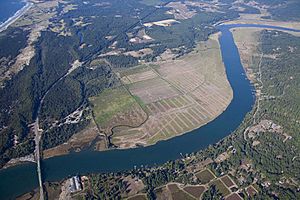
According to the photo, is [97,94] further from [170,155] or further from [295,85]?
[295,85]

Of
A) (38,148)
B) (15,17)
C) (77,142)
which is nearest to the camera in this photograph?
(38,148)

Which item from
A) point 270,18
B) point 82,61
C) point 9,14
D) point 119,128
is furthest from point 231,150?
point 9,14

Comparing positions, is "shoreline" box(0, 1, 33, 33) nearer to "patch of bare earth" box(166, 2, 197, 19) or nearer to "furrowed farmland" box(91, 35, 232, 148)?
"furrowed farmland" box(91, 35, 232, 148)

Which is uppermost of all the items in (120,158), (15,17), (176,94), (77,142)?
(15,17)

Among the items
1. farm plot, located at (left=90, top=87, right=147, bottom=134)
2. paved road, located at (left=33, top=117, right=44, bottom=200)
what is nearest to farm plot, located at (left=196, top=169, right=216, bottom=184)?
farm plot, located at (left=90, top=87, right=147, bottom=134)

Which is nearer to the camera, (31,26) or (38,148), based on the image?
(38,148)

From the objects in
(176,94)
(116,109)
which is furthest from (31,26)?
(176,94)

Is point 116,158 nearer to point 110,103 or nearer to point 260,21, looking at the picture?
point 110,103

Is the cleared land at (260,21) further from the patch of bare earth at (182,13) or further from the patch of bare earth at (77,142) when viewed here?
the patch of bare earth at (77,142)

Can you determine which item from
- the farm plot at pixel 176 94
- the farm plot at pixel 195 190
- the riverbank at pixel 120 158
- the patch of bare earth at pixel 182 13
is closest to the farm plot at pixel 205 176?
the farm plot at pixel 195 190
